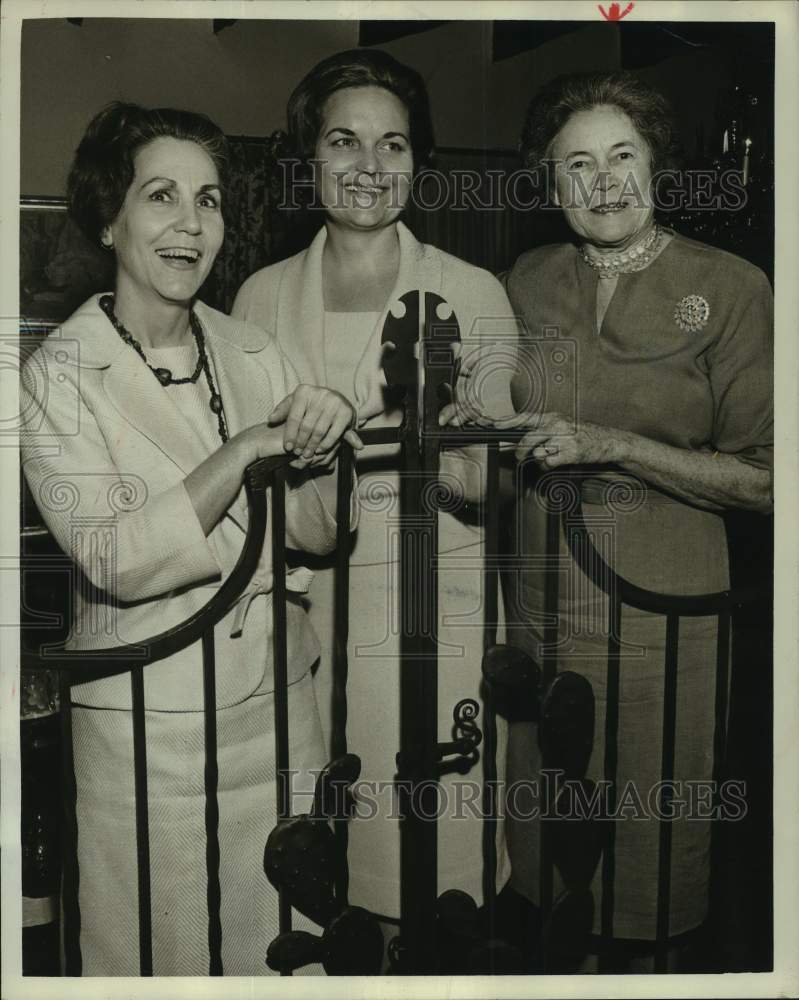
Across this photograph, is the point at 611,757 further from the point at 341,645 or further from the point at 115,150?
the point at 115,150

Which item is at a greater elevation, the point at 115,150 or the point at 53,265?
the point at 115,150

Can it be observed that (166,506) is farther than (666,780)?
No

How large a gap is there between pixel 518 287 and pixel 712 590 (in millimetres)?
555

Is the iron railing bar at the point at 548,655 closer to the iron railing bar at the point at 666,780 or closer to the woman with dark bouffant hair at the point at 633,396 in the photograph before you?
the woman with dark bouffant hair at the point at 633,396

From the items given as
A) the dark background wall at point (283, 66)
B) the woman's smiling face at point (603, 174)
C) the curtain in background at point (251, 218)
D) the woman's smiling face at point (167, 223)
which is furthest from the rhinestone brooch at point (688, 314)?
the woman's smiling face at point (167, 223)

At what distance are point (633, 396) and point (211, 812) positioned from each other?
2.90ft

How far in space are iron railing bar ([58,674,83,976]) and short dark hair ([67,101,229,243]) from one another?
69cm

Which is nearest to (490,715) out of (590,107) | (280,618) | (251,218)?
(280,618)

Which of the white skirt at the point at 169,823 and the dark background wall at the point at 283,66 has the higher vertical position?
the dark background wall at the point at 283,66

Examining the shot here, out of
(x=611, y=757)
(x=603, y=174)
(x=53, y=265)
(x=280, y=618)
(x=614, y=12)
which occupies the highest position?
(x=614, y=12)

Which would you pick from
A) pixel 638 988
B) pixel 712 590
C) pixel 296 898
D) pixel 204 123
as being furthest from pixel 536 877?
pixel 204 123

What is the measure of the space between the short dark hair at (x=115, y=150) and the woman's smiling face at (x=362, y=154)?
0.16 m

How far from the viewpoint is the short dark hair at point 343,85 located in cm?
148

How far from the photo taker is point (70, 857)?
4.88ft
